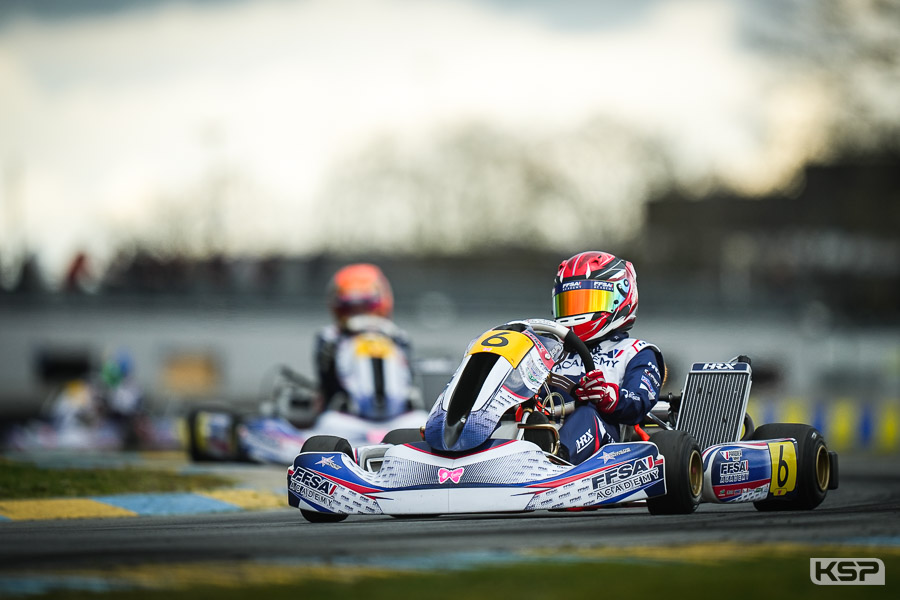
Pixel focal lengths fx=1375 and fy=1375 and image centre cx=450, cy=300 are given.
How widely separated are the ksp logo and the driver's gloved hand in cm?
243

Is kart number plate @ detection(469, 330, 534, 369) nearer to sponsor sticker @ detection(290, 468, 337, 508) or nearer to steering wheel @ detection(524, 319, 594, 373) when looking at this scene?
steering wheel @ detection(524, 319, 594, 373)

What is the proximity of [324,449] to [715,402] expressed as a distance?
2469 mm

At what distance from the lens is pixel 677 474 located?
23.0 feet

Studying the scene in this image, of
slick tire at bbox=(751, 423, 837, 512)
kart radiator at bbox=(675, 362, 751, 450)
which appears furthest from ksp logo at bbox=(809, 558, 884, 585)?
kart radiator at bbox=(675, 362, 751, 450)

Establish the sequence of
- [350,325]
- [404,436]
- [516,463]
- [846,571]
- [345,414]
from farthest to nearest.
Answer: [350,325]
[345,414]
[404,436]
[516,463]
[846,571]

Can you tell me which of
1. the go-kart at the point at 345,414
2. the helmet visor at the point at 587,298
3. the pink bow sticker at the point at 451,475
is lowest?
the go-kart at the point at 345,414

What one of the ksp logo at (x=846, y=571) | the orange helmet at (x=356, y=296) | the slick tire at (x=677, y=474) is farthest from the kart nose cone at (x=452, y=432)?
the orange helmet at (x=356, y=296)

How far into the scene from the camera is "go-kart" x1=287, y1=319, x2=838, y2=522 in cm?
679

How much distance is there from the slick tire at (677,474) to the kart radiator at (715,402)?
41.6 inches

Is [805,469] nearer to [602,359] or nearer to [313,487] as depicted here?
[602,359]

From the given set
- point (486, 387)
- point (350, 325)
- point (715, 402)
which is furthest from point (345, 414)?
point (486, 387)

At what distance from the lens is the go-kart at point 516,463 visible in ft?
22.3

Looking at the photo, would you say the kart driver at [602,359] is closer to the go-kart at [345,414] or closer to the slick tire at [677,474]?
the slick tire at [677,474]

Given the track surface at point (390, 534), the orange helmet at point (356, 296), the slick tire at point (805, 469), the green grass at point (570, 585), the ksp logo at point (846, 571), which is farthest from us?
the orange helmet at point (356, 296)
